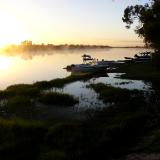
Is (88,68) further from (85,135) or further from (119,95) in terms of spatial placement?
(85,135)

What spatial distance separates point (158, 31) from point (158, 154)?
122 feet

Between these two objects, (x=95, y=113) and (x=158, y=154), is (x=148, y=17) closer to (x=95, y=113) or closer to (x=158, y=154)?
(x=95, y=113)

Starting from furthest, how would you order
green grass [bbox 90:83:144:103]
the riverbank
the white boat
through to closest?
1. the white boat
2. green grass [bbox 90:83:144:103]
3. the riverbank

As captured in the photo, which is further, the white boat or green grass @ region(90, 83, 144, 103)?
the white boat

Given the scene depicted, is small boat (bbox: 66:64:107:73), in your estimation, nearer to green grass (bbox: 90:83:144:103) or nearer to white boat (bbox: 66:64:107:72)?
white boat (bbox: 66:64:107:72)

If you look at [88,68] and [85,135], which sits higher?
[88,68]

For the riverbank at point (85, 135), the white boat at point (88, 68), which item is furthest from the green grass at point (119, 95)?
the white boat at point (88, 68)

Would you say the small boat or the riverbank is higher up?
the small boat

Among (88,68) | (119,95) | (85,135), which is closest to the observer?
(85,135)

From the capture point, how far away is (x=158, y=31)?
5275 centimetres

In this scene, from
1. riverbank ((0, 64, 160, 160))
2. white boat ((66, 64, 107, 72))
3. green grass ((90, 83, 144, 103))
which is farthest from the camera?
white boat ((66, 64, 107, 72))

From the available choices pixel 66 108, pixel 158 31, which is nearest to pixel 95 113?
pixel 66 108

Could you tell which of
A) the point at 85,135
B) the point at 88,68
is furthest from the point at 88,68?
the point at 85,135

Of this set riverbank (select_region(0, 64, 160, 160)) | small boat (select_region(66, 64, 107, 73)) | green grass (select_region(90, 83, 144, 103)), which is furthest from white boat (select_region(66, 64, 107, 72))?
riverbank (select_region(0, 64, 160, 160))
